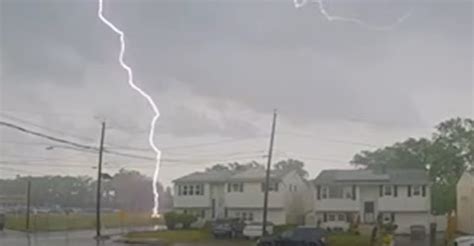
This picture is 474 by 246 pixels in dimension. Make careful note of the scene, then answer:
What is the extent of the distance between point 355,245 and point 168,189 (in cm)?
3078

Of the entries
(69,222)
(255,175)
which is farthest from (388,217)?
(69,222)

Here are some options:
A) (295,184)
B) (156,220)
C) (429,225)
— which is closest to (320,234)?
(429,225)

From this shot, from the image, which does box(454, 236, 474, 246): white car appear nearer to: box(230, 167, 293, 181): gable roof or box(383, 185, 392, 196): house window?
box(383, 185, 392, 196): house window

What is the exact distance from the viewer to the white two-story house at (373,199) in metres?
47.9

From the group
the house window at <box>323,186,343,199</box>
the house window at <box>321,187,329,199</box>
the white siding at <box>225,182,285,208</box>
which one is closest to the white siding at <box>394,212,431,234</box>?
the house window at <box>323,186,343,199</box>

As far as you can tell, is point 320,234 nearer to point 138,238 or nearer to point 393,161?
point 138,238

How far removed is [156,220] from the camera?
65500 mm

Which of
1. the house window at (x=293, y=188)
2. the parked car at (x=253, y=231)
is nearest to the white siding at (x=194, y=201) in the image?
the house window at (x=293, y=188)

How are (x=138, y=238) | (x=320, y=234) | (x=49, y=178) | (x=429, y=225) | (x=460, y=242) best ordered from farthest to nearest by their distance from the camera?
(x=49, y=178) → (x=429, y=225) → (x=138, y=238) → (x=320, y=234) → (x=460, y=242)

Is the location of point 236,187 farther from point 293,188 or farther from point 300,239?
point 300,239

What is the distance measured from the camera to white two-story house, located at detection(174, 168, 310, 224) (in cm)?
5112

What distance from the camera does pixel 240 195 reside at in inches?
2026

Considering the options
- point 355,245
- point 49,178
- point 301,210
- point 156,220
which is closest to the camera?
point 355,245

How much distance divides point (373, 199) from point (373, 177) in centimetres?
153
